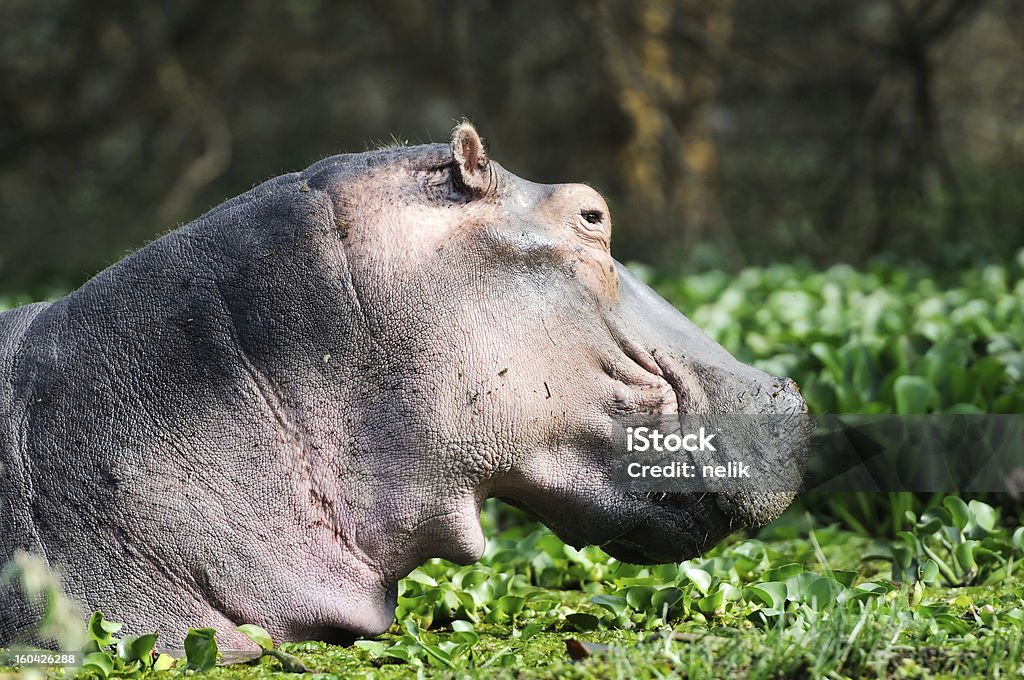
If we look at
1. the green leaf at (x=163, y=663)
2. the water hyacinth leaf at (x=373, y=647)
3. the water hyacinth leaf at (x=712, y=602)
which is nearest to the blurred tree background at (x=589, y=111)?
the water hyacinth leaf at (x=712, y=602)

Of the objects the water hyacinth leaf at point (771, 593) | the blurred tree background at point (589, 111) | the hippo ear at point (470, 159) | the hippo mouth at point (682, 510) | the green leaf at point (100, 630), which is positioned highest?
the blurred tree background at point (589, 111)

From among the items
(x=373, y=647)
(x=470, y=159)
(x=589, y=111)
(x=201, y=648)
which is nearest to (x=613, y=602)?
(x=373, y=647)

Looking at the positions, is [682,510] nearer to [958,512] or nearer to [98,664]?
[958,512]

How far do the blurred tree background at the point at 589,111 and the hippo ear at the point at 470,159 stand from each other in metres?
5.12

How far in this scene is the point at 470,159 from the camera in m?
2.96

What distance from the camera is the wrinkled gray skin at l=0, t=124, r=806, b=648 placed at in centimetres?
271

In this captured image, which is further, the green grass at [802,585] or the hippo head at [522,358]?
the hippo head at [522,358]

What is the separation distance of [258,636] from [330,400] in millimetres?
497

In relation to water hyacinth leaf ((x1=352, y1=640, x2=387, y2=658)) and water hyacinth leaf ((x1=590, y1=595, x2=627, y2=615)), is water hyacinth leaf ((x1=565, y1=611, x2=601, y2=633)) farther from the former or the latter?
water hyacinth leaf ((x1=352, y1=640, x2=387, y2=658))

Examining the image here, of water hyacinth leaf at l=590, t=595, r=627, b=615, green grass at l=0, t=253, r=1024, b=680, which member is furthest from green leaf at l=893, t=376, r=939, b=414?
water hyacinth leaf at l=590, t=595, r=627, b=615

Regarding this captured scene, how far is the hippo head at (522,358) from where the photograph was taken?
9.23ft

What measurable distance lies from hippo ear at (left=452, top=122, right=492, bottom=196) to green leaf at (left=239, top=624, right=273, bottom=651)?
1032mm

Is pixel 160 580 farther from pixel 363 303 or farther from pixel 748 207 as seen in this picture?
pixel 748 207

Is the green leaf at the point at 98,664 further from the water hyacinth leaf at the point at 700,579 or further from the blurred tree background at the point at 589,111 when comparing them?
the blurred tree background at the point at 589,111
